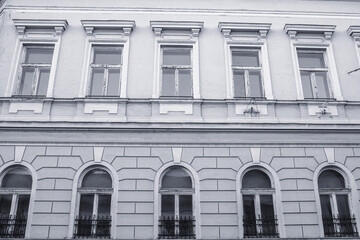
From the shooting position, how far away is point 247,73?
820cm

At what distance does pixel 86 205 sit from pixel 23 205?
127cm

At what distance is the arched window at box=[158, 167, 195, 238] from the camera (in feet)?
22.0

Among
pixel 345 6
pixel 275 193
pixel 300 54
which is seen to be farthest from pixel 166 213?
pixel 345 6

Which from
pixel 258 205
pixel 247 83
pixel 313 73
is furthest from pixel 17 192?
pixel 313 73

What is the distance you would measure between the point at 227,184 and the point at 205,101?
76.3 inches

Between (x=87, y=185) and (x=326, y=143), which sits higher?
(x=326, y=143)

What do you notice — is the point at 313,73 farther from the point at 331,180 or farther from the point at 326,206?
the point at 326,206

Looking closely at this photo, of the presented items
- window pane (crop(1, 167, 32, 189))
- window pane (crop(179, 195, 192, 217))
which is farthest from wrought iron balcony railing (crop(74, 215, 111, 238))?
window pane (crop(179, 195, 192, 217))

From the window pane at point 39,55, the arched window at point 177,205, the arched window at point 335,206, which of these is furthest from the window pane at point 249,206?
the window pane at point 39,55

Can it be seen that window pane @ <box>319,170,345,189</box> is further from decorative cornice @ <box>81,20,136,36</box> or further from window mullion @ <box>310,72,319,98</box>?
decorative cornice @ <box>81,20,136,36</box>

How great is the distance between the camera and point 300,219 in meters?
6.80

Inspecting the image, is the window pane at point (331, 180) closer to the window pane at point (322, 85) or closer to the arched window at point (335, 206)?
the arched window at point (335, 206)

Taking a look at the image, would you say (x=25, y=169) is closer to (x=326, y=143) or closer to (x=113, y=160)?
(x=113, y=160)

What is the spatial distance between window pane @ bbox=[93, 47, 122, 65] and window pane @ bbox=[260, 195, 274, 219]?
4.63 metres
